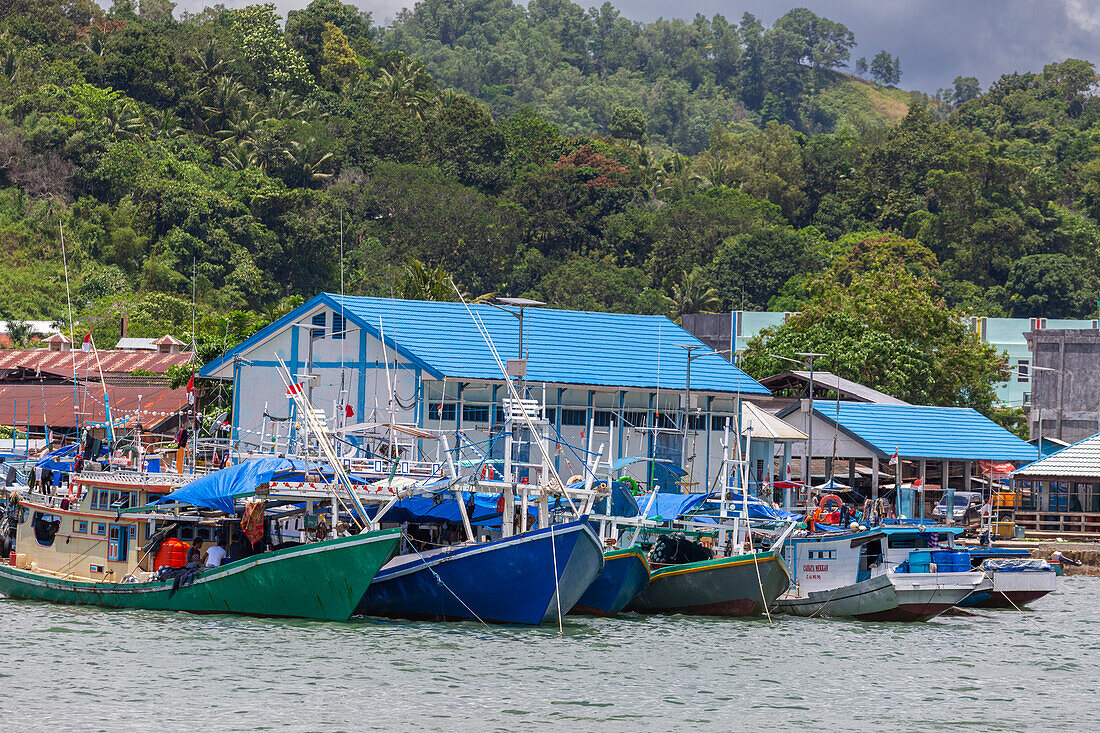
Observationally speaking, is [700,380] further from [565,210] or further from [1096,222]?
[1096,222]

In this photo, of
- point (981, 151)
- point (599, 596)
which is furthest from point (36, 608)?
point (981, 151)

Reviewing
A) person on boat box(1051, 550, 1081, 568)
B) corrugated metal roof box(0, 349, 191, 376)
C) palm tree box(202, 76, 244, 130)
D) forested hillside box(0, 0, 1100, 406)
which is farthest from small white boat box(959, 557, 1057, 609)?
palm tree box(202, 76, 244, 130)

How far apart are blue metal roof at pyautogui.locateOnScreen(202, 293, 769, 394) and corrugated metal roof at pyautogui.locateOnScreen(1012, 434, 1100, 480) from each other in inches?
396

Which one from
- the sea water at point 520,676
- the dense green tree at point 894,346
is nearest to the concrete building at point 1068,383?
the dense green tree at point 894,346

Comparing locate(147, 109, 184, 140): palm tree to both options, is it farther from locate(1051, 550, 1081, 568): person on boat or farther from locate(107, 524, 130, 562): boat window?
locate(107, 524, 130, 562): boat window

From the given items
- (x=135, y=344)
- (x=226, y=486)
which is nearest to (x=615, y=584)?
(x=226, y=486)

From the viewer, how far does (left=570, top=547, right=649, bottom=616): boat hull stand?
107ft

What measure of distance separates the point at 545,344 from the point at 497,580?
58.7ft

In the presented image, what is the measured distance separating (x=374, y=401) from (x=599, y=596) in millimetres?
12588

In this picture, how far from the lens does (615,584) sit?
32.8 metres

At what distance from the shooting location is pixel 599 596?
3297 cm

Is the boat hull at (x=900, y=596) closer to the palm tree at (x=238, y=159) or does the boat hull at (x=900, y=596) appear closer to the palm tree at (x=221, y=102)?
the palm tree at (x=238, y=159)

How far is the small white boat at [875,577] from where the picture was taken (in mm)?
34531

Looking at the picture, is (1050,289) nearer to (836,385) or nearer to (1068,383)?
(1068,383)
